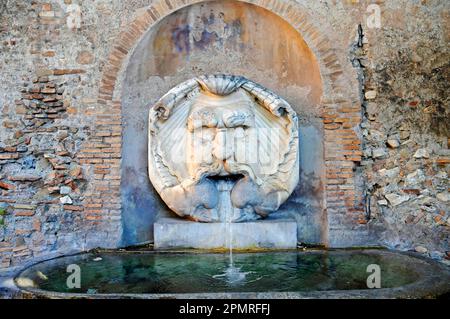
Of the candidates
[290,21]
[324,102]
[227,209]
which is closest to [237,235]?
[227,209]

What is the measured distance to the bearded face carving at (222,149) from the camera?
526cm

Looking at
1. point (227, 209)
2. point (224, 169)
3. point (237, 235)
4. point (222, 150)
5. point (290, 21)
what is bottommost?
point (237, 235)

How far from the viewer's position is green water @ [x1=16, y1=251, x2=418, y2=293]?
13.1 ft

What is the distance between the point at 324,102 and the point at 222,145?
1.07 meters

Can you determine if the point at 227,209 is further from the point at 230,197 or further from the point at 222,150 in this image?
the point at 222,150

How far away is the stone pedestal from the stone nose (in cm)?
66

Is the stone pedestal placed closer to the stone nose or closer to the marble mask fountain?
the marble mask fountain

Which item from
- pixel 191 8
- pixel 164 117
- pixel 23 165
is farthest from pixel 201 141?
pixel 23 165

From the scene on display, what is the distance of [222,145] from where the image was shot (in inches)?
207

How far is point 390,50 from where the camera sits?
5.30 metres

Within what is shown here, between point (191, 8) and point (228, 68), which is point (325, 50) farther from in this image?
point (191, 8)

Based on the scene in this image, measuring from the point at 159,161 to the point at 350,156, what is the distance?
186cm

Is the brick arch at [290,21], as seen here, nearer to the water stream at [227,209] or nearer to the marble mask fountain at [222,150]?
the marble mask fountain at [222,150]
